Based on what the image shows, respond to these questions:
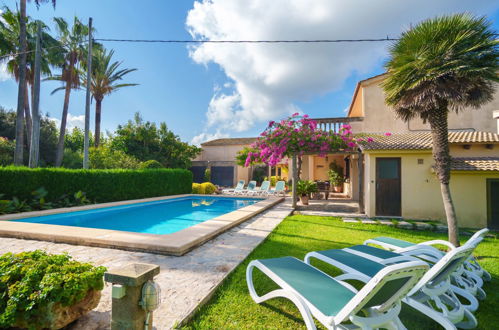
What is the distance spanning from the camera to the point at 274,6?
9.88 meters

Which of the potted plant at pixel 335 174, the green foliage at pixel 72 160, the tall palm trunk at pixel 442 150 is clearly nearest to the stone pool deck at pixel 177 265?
the tall palm trunk at pixel 442 150

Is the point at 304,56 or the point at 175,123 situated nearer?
the point at 304,56

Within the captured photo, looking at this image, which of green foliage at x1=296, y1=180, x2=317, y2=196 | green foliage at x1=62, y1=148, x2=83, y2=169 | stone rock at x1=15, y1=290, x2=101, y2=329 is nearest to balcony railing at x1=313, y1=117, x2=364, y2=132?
green foliage at x1=296, y1=180, x2=317, y2=196

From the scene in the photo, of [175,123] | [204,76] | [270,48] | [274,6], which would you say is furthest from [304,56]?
[175,123]

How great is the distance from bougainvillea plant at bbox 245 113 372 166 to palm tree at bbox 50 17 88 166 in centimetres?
2000

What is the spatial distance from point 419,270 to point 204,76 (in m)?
22.0

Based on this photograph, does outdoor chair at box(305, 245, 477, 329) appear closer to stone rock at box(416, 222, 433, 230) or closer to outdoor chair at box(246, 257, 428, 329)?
outdoor chair at box(246, 257, 428, 329)

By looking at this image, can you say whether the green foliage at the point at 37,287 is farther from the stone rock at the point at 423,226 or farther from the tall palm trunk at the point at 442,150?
the stone rock at the point at 423,226

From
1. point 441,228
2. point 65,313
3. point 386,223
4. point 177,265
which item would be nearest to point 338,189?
point 386,223

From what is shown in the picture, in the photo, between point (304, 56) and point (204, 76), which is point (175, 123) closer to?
point (204, 76)

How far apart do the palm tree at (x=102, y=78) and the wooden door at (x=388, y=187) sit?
2319cm

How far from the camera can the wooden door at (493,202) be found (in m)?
9.34

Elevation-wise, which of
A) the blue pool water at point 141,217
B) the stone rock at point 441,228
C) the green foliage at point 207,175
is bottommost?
the blue pool water at point 141,217

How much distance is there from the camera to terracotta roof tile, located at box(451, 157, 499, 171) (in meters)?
9.22
